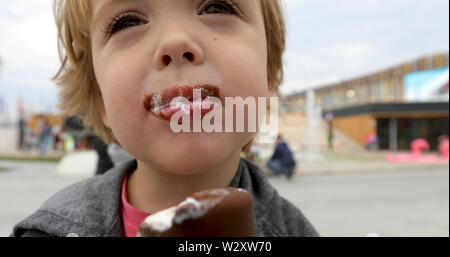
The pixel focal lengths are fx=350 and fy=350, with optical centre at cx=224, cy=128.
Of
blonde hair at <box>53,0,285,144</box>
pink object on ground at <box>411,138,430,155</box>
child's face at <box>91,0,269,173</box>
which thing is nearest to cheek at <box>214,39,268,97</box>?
child's face at <box>91,0,269,173</box>

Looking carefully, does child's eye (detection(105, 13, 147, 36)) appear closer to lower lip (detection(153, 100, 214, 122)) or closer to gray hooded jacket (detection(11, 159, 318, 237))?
lower lip (detection(153, 100, 214, 122))

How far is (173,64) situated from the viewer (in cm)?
63

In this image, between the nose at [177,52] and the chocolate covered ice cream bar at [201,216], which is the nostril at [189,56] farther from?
the chocolate covered ice cream bar at [201,216]

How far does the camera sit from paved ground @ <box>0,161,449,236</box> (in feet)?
12.6

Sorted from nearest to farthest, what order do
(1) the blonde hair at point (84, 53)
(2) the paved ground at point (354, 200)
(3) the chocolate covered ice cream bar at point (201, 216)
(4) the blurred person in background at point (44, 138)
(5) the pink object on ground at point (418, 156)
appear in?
(3) the chocolate covered ice cream bar at point (201, 216), (1) the blonde hair at point (84, 53), (2) the paved ground at point (354, 200), (5) the pink object on ground at point (418, 156), (4) the blurred person in background at point (44, 138)

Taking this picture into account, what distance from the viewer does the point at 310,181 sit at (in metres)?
7.95

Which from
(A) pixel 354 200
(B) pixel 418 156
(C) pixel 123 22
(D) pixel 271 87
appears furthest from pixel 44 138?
(C) pixel 123 22

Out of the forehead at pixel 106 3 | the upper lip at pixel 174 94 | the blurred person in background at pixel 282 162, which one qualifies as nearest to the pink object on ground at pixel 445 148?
the blurred person in background at pixel 282 162

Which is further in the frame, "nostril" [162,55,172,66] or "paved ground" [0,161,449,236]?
"paved ground" [0,161,449,236]

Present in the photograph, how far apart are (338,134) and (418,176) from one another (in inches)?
517

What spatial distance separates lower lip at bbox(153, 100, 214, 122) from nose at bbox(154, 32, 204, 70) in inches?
3.0

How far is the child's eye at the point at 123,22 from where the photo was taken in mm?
702

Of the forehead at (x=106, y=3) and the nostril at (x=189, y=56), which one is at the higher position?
the forehead at (x=106, y=3)

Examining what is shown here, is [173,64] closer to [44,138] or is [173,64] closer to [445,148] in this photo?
[445,148]
